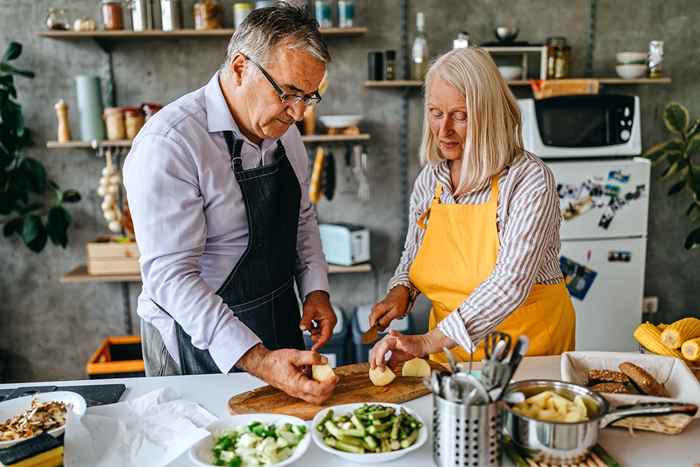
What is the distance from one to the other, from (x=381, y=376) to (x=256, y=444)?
39 centimetres

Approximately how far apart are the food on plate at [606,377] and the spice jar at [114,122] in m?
2.63

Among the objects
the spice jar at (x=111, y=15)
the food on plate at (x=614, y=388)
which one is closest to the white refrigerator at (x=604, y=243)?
the food on plate at (x=614, y=388)

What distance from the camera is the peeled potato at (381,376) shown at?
1.52 m

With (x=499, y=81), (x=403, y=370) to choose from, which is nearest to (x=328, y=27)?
(x=499, y=81)

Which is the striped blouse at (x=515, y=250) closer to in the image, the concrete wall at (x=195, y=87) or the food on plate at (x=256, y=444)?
the food on plate at (x=256, y=444)

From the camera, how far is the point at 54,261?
358 cm

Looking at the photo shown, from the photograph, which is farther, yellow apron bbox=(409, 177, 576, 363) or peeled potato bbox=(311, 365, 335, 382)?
yellow apron bbox=(409, 177, 576, 363)

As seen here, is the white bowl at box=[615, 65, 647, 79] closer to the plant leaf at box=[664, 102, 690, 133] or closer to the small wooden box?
the plant leaf at box=[664, 102, 690, 133]

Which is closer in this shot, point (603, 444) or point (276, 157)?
point (603, 444)

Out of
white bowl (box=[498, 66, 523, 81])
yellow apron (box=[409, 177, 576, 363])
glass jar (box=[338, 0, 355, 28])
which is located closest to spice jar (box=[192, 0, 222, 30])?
glass jar (box=[338, 0, 355, 28])

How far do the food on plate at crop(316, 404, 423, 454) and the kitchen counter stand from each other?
0.12 ft

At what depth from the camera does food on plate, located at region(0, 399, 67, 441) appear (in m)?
1.28

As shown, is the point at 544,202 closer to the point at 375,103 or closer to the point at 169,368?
the point at 169,368

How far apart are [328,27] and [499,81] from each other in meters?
1.78
